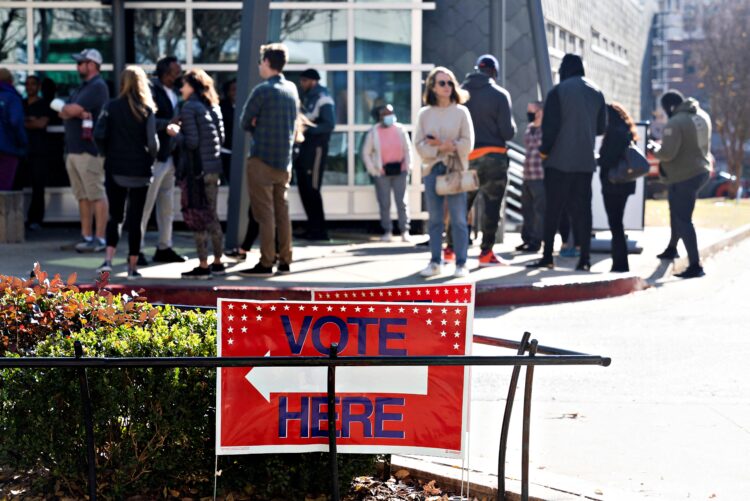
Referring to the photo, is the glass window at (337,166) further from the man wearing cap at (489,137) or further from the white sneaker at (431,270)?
the white sneaker at (431,270)

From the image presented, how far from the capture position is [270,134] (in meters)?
10.6

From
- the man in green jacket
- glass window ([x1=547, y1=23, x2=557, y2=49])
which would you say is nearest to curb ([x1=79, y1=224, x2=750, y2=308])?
the man in green jacket

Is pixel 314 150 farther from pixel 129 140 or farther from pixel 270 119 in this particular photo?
pixel 129 140

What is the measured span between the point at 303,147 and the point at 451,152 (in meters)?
4.23

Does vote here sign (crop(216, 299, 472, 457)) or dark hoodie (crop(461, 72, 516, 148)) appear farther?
dark hoodie (crop(461, 72, 516, 148))

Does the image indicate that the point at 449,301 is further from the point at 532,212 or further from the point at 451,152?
the point at 532,212

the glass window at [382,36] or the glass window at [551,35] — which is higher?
the glass window at [551,35]

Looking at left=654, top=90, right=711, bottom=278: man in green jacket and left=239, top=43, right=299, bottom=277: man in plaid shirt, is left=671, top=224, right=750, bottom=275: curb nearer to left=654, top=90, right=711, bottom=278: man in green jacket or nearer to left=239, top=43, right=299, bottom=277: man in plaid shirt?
left=654, top=90, right=711, bottom=278: man in green jacket

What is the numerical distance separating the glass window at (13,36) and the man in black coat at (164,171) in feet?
15.4

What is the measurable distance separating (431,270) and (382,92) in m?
5.48

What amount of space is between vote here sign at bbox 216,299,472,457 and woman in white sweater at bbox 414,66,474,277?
6858 millimetres

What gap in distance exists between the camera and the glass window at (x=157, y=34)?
53.6 ft

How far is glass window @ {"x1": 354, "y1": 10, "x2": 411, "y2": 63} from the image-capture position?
1617 cm

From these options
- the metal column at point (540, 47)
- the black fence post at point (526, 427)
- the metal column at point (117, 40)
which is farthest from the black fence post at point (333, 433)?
the metal column at point (117, 40)
